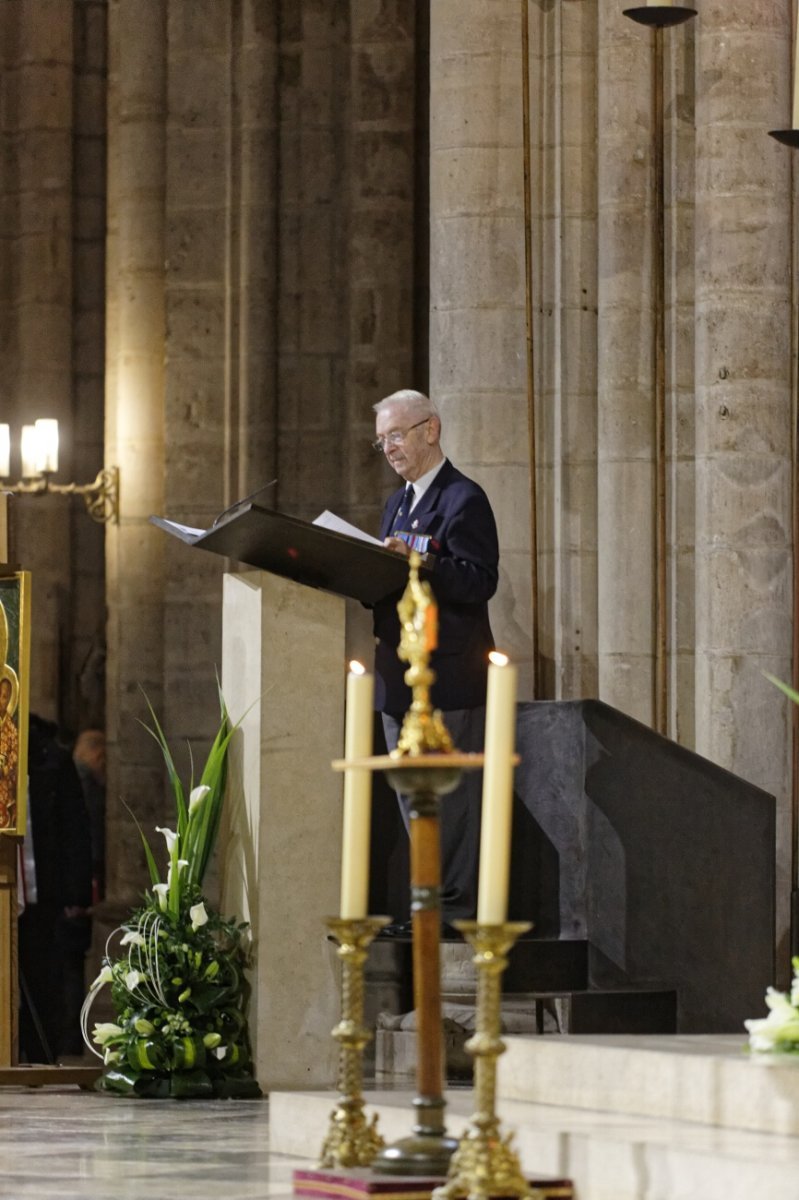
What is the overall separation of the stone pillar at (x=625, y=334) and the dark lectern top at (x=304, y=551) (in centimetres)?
216

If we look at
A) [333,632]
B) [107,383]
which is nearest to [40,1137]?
[333,632]

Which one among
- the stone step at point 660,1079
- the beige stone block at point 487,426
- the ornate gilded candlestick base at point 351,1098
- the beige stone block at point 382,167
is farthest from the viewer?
the beige stone block at point 382,167

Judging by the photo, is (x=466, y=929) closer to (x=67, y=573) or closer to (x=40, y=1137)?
(x=40, y=1137)

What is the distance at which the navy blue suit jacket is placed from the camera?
7.46m

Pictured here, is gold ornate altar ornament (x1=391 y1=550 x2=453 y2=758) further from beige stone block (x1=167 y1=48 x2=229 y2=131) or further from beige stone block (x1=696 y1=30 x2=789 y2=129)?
beige stone block (x1=167 y1=48 x2=229 y2=131)

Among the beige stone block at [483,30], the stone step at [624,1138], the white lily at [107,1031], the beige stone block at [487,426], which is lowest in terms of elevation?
the white lily at [107,1031]

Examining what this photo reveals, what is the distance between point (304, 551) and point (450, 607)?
66 centimetres

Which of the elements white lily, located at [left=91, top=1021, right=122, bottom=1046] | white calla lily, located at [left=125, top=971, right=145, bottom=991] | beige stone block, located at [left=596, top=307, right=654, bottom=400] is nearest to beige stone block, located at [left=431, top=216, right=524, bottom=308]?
beige stone block, located at [left=596, top=307, right=654, bottom=400]

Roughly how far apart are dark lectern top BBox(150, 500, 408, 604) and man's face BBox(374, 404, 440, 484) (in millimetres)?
488

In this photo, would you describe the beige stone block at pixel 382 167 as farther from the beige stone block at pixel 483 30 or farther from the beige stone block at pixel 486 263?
the beige stone block at pixel 486 263

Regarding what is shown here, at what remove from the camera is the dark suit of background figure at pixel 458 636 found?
24.5 feet

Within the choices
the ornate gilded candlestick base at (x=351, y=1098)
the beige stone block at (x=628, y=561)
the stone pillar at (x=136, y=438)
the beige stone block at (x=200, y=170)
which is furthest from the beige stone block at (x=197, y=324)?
the ornate gilded candlestick base at (x=351, y=1098)

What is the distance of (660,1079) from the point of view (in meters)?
5.16

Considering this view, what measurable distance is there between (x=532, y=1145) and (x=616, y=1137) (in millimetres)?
257
